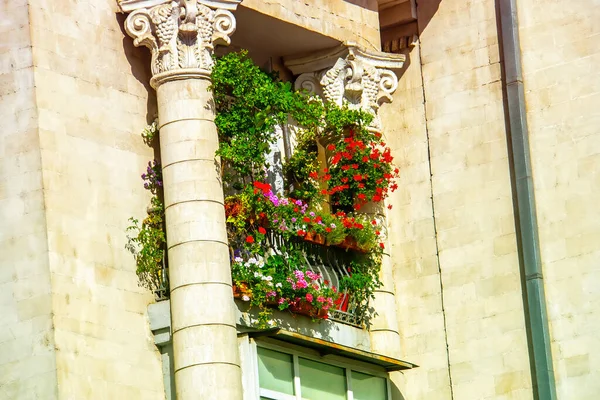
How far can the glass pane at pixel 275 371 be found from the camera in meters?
22.8

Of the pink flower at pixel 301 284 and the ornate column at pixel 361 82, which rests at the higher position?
the ornate column at pixel 361 82

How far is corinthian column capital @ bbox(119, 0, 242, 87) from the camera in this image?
23031mm

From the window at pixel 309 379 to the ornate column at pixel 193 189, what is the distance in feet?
2.97

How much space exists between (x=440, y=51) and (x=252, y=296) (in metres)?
4.93

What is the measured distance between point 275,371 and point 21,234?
3.50 m

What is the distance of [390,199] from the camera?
25797mm

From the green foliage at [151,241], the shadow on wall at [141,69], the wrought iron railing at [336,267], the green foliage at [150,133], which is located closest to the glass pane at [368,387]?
the wrought iron railing at [336,267]

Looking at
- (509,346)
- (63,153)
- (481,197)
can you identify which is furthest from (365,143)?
(63,153)

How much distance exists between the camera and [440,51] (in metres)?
26.0

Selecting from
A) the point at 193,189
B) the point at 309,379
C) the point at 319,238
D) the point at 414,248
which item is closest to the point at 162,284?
the point at 193,189

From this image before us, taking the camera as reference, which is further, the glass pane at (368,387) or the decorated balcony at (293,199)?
the glass pane at (368,387)

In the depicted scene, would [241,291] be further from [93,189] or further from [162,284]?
[93,189]

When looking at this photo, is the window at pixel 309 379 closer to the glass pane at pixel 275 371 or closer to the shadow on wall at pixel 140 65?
the glass pane at pixel 275 371

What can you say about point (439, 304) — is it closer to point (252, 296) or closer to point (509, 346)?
point (509, 346)
